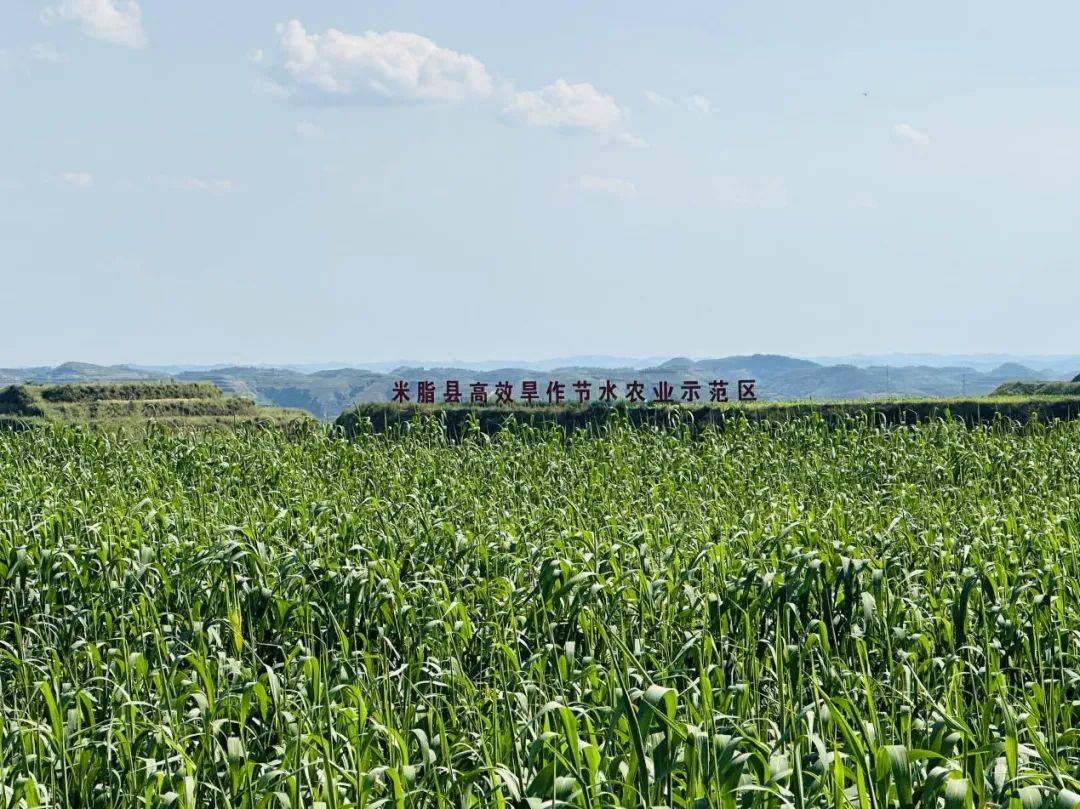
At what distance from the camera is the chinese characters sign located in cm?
2759

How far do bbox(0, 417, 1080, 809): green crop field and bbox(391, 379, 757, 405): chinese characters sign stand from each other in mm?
13297

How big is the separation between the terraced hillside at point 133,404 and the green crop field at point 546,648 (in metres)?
30.2

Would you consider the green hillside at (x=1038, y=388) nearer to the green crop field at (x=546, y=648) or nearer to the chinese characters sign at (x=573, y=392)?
the chinese characters sign at (x=573, y=392)

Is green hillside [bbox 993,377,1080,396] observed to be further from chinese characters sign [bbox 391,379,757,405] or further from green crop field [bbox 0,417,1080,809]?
green crop field [bbox 0,417,1080,809]

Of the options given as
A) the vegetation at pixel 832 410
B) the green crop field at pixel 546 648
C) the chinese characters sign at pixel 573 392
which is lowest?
the green crop field at pixel 546 648

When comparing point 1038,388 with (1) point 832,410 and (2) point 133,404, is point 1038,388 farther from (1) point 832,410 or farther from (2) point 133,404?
(2) point 133,404

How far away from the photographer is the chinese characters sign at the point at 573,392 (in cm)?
2759

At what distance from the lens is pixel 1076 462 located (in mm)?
14391

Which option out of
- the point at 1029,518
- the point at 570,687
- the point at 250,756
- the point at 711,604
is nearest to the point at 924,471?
the point at 1029,518

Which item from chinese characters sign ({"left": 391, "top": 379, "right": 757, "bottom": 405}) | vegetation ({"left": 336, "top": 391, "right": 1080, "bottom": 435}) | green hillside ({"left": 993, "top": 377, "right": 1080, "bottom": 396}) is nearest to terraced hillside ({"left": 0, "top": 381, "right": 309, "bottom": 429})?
chinese characters sign ({"left": 391, "top": 379, "right": 757, "bottom": 405})

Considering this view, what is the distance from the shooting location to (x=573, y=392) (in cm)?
3039

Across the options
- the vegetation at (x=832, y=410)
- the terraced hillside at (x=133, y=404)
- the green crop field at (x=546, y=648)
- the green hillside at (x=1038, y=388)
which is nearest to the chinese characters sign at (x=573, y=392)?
the vegetation at (x=832, y=410)

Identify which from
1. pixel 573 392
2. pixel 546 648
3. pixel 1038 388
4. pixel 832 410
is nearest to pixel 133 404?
pixel 573 392

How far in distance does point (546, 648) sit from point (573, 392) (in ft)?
80.8
